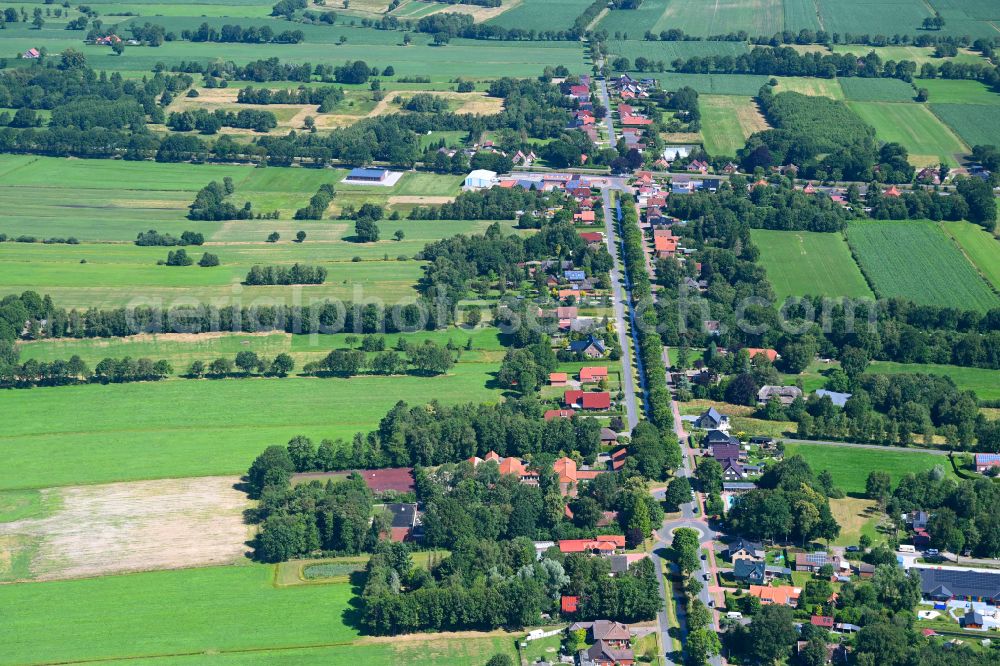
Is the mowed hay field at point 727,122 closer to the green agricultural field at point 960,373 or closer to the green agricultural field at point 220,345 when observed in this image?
the green agricultural field at point 960,373

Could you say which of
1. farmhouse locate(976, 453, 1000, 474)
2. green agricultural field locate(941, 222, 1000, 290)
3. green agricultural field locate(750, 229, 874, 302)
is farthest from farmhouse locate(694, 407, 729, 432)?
green agricultural field locate(941, 222, 1000, 290)

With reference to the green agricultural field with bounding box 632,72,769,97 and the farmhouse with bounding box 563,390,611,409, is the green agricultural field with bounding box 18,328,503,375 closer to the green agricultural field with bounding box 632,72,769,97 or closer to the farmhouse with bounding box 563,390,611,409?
the farmhouse with bounding box 563,390,611,409

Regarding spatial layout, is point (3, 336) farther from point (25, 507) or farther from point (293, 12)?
point (293, 12)

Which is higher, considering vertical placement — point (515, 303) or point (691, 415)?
point (515, 303)

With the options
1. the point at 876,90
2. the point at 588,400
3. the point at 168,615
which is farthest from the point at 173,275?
the point at 876,90

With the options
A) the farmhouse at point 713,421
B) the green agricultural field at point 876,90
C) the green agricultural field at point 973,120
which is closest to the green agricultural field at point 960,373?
the farmhouse at point 713,421

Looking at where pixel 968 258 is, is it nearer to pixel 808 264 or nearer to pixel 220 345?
pixel 808 264

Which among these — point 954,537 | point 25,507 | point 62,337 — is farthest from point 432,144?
point 954,537
